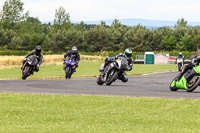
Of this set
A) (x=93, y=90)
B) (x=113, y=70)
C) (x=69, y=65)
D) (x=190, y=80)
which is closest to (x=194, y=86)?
(x=190, y=80)

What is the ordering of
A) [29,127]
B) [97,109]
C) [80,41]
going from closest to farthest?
Result: 1. [29,127]
2. [97,109]
3. [80,41]

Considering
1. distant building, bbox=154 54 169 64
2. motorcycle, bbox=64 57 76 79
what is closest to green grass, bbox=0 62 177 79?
motorcycle, bbox=64 57 76 79

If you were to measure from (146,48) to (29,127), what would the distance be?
126m

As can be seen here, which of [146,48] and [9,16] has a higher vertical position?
[9,16]

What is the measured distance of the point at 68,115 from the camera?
11141mm

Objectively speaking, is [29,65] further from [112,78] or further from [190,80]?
[190,80]

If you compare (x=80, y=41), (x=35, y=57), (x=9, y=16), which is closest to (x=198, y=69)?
(x=35, y=57)

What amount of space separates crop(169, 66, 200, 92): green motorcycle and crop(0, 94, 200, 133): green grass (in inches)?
130

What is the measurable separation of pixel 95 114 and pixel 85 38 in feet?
413

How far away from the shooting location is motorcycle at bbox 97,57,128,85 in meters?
20.9

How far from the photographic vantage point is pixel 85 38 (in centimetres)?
13662

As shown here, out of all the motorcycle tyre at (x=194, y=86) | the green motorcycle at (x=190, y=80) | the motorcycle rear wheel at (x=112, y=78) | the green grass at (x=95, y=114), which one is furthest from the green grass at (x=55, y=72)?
the green grass at (x=95, y=114)

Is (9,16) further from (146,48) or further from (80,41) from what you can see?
(146,48)

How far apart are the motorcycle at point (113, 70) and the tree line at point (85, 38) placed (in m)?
103
